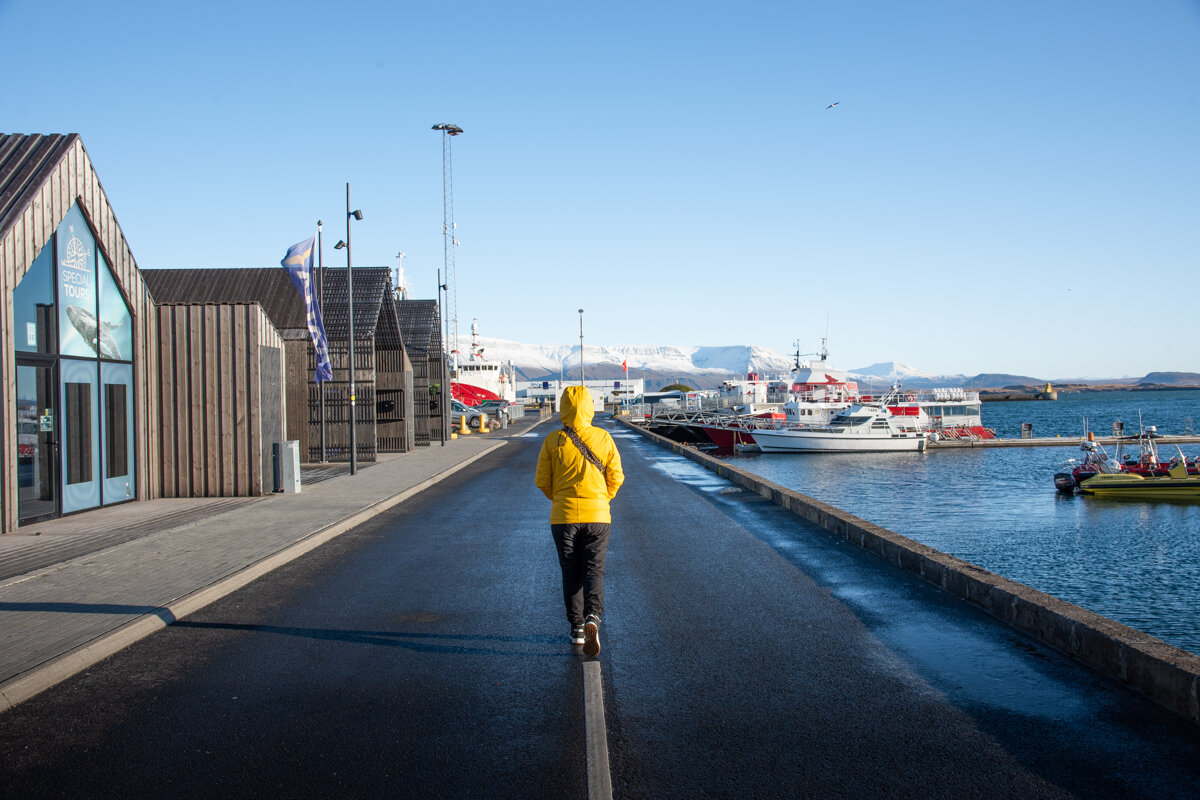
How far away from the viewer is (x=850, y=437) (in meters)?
52.5

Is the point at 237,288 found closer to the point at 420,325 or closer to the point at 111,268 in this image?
the point at 420,325

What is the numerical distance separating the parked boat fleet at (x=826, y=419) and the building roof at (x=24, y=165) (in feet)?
143

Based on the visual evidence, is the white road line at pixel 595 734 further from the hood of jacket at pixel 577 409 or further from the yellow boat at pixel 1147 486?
the yellow boat at pixel 1147 486

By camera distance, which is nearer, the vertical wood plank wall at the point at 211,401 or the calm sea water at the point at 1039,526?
the calm sea water at the point at 1039,526

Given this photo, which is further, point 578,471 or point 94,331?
point 94,331

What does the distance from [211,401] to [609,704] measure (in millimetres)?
12865

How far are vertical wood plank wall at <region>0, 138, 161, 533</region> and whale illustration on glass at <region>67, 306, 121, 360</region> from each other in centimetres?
73

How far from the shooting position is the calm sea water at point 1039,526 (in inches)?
546

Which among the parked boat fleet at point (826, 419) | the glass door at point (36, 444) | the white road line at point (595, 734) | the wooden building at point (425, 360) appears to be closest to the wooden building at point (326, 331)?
the wooden building at point (425, 360)

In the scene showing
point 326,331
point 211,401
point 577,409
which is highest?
point 326,331

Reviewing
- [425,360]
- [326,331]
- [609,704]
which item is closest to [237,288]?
[326,331]

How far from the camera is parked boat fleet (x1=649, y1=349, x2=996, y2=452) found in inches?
2067

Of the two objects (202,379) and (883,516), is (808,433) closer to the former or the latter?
(883,516)

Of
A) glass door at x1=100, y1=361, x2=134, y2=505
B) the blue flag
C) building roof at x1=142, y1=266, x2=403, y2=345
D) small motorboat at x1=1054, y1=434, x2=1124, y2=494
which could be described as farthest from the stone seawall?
small motorboat at x1=1054, y1=434, x2=1124, y2=494
